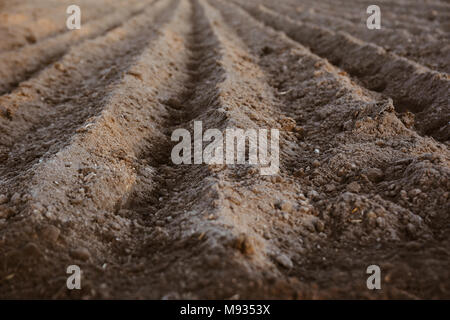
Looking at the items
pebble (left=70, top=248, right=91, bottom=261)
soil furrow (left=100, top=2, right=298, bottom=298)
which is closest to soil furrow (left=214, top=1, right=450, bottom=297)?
soil furrow (left=100, top=2, right=298, bottom=298)

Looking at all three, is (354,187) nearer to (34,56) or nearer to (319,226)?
(319,226)

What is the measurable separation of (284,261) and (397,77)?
4.42m

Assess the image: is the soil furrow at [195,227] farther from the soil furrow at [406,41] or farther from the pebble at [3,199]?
the soil furrow at [406,41]

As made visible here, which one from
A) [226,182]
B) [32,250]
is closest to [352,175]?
[226,182]

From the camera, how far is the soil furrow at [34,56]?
6527mm

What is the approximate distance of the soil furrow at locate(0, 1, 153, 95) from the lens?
21.4 ft

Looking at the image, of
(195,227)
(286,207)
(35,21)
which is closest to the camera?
(195,227)

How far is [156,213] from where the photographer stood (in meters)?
3.23

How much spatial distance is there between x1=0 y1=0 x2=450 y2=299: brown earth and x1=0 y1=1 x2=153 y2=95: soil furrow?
0.30 feet

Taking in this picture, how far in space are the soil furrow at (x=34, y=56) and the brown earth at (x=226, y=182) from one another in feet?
0.30

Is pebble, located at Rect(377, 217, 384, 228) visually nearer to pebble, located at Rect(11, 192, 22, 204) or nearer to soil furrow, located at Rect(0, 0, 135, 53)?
pebble, located at Rect(11, 192, 22, 204)

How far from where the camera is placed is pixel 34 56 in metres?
7.60

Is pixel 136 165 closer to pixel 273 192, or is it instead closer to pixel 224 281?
pixel 273 192

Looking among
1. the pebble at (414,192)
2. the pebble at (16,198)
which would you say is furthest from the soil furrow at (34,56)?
the pebble at (414,192)
